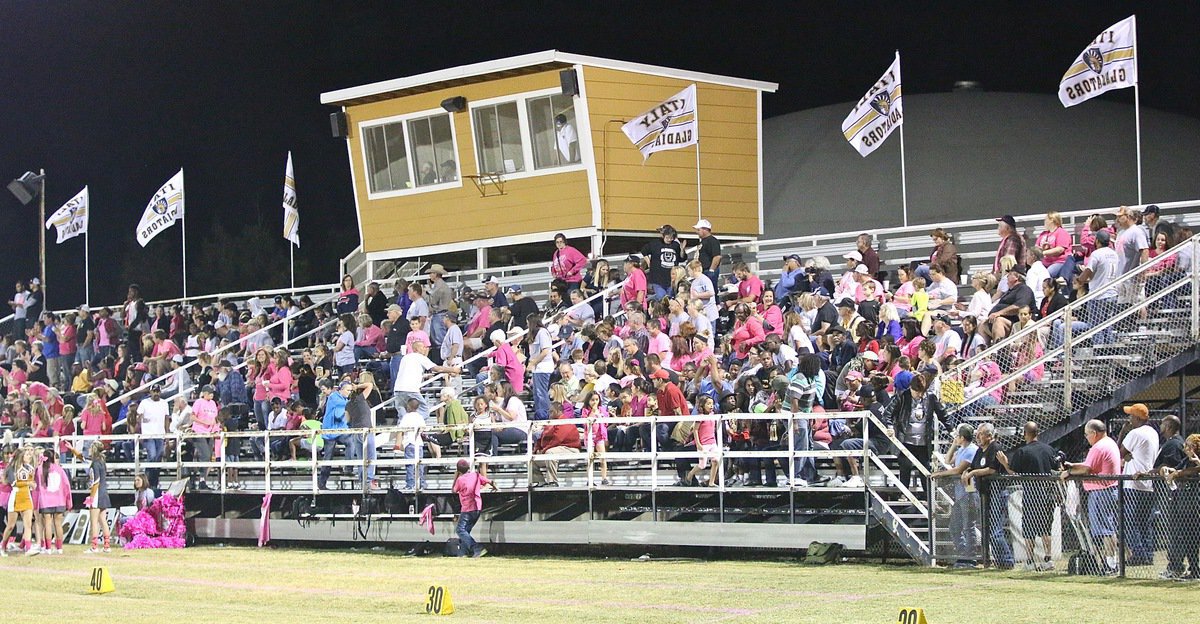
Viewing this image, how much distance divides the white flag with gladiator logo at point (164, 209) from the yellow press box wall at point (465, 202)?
4359 mm

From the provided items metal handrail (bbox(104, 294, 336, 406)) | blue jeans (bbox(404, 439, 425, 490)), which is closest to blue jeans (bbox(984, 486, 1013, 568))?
blue jeans (bbox(404, 439, 425, 490))

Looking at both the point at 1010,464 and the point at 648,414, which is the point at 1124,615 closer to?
the point at 1010,464

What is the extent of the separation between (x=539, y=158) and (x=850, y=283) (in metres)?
10.3

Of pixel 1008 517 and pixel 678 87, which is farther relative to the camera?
pixel 678 87

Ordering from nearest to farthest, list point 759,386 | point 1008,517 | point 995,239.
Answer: point 1008,517 → point 759,386 → point 995,239

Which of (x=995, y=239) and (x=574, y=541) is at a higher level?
(x=995, y=239)

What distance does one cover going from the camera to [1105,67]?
81.8 feet

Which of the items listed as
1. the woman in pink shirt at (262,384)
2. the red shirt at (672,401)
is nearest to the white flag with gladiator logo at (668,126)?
the woman in pink shirt at (262,384)

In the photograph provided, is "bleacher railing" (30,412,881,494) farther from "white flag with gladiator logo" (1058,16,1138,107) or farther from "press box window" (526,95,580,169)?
"white flag with gladiator logo" (1058,16,1138,107)

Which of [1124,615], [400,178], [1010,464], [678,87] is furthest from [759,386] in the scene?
[400,178]

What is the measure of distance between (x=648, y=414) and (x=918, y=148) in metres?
17.6

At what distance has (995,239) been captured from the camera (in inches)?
1044

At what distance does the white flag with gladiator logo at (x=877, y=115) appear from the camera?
27438mm

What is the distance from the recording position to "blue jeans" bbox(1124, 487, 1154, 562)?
15617 millimetres
